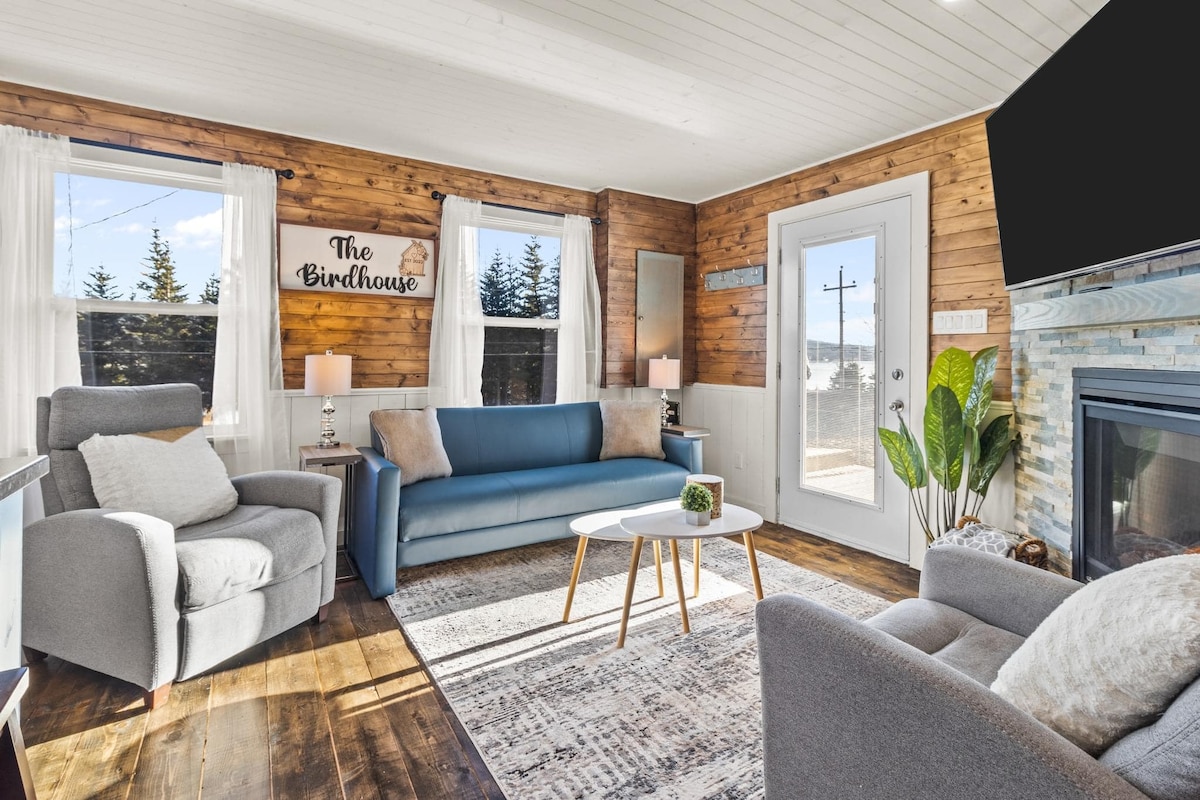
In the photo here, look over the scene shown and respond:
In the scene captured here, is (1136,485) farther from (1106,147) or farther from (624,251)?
(624,251)

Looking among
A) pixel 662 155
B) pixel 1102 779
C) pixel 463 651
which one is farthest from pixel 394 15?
pixel 1102 779

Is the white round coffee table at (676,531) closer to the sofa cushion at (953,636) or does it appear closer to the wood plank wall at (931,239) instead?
the sofa cushion at (953,636)

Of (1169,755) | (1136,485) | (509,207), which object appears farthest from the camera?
(509,207)

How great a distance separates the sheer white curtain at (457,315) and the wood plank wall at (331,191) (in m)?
0.10

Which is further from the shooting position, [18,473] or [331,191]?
[331,191]

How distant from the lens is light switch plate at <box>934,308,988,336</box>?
3.09 meters

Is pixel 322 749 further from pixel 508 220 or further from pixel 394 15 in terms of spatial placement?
pixel 508 220

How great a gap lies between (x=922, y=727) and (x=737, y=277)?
3.89 meters

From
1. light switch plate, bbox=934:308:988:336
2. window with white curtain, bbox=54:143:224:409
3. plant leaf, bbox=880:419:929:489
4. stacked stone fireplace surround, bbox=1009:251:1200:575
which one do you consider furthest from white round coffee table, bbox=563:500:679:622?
window with white curtain, bbox=54:143:224:409

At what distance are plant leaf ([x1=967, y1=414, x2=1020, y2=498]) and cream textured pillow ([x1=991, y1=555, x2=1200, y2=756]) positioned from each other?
201 centimetres

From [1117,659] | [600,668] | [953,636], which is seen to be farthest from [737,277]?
[1117,659]

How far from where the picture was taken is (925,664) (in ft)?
3.29

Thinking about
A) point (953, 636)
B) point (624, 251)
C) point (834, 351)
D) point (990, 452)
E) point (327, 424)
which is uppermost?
point (624, 251)

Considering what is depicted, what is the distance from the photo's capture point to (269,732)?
187 centimetres
